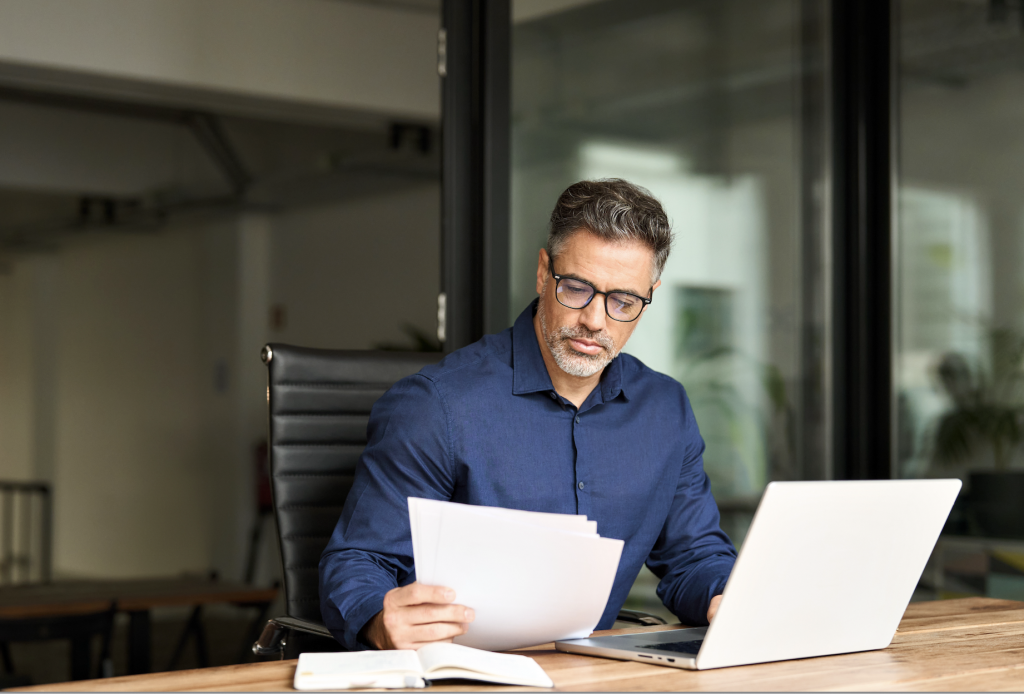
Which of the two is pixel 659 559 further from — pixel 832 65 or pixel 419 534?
pixel 832 65

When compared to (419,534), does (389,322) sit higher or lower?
higher

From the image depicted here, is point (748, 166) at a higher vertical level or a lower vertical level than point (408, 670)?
higher

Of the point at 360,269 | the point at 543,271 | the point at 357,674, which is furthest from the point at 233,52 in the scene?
the point at 357,674

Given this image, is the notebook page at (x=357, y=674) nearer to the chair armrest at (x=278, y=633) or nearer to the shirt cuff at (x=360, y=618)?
the shirt cuff at (x=360, y=618)

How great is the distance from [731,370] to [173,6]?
2.16 m

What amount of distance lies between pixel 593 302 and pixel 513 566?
554 mm

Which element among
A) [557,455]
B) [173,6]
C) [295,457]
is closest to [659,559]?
[557,455]

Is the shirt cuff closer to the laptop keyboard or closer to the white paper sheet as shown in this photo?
the white paper sheet

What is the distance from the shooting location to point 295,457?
82.5 inches

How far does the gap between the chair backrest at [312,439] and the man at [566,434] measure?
0.35 m

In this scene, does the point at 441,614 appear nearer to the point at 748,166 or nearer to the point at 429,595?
the point at 429,595

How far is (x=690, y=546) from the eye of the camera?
75.7 inches

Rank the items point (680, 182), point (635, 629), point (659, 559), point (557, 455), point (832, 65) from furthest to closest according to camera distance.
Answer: point (832, 65) < point (680, 182) < point (659, 559) < point (557, 455) < point (635, 629)

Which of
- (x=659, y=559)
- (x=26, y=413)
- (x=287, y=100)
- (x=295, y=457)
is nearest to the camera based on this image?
(x=659, y=559)
